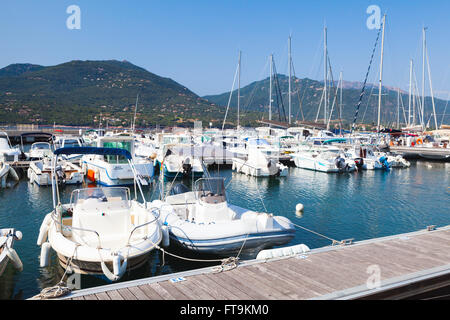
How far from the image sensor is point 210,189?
12141 millimetres

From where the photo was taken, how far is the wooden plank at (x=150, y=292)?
618 cm

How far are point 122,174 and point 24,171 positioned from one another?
1038 centimetres

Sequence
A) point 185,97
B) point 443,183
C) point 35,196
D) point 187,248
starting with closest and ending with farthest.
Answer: point 187,248
point 35,196
point 443,183
point 185,97

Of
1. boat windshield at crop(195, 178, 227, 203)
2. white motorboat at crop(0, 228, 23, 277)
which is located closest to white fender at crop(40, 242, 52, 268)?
white motorboat at crop(0, 228, 23, 277)

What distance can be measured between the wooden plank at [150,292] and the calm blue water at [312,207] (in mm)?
2875

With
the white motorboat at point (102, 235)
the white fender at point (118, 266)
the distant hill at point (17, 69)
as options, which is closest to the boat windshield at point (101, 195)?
the white motorboat at point (102, 235)

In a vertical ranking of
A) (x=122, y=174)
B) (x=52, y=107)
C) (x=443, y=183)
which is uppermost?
(x=52, y=107)

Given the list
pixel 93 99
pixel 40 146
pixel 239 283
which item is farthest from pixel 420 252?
pixel 93 99

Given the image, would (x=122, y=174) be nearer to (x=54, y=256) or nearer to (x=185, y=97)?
(x=54, y=256)

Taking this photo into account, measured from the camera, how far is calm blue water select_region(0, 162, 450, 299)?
32.5 ft

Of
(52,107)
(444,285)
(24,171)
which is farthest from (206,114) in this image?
(444,285)

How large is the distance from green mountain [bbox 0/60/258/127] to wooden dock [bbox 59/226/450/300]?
79.1 m

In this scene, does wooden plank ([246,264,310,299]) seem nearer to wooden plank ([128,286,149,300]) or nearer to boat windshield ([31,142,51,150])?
wooden plank ([128,286,149,300])
